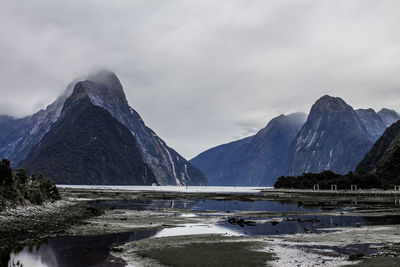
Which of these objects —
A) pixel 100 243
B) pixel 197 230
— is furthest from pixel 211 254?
pixel 197 230

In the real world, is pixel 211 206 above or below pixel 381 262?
below

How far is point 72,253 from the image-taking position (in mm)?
29984

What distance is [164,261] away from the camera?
26.9 meters

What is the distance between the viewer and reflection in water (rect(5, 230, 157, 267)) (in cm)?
2666

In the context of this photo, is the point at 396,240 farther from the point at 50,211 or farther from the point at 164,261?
the point at 50,211

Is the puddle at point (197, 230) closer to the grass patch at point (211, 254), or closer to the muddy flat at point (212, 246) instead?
the muddy flat at point (212, 246)

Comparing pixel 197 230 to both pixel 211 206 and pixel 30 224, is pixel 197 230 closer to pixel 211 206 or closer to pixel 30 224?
pixel 30 224

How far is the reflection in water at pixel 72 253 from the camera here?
26656mm

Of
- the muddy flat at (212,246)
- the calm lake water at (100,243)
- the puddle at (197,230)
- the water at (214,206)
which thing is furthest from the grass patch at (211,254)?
the water at (214,206)

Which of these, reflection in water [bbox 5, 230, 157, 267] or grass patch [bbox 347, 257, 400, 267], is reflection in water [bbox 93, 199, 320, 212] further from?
grass patch [bbox 347, 257, 400, 267]

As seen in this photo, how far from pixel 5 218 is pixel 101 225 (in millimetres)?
11487

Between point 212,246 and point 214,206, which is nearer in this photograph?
point 212,246

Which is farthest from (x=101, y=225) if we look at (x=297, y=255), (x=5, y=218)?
(x=297, y=255)

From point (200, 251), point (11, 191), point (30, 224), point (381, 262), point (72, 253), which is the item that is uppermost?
point (11, 191)
